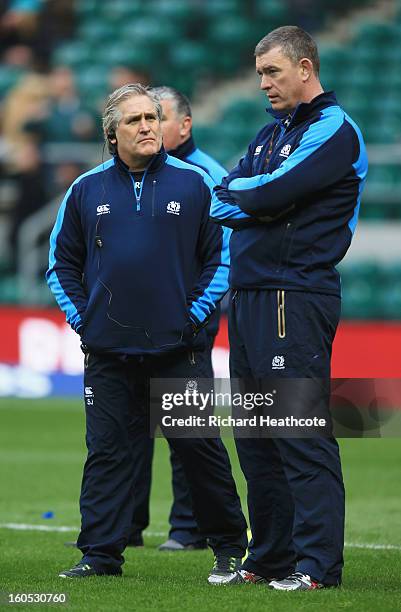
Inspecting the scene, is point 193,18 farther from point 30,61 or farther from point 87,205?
point 87,205

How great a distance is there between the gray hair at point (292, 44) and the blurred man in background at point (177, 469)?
189 cm

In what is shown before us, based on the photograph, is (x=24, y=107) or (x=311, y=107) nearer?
(x=311, y=107)

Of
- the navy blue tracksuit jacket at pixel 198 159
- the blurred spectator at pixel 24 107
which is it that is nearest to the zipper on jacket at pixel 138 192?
the navy blue tracksuit jacket at pixel 198 159

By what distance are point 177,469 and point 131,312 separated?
1964mm

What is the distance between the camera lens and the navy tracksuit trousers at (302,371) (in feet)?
17.1

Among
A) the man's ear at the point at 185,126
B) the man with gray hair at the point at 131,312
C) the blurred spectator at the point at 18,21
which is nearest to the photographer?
the man with gray hair at the point at 131,312

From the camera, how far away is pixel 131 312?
5.79 meters

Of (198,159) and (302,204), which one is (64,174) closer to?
(198,159)

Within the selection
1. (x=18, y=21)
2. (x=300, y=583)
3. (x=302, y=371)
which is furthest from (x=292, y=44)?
(x=18, y=21)

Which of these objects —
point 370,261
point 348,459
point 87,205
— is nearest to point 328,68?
point 370,261

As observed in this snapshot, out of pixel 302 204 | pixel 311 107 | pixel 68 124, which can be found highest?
pixel 68 124

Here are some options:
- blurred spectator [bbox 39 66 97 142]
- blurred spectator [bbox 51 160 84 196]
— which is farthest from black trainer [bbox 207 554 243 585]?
blurred spectator [bbox 39 66 97 142]

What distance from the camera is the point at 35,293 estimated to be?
57.2ft

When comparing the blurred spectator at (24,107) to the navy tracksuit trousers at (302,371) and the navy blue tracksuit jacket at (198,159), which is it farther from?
the navy tracksuit trousers at (302,371)
